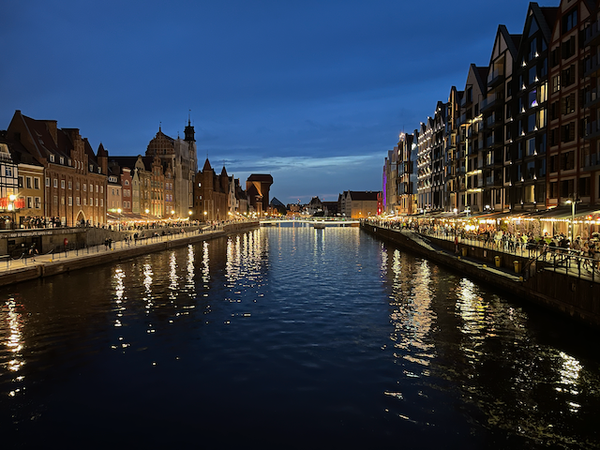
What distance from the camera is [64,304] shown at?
29516mm

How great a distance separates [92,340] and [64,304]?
9.53 meters

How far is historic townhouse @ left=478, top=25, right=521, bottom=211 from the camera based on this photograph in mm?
60625

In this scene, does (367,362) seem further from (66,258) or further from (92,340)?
(66,258)

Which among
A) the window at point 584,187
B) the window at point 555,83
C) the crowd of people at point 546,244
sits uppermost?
the window at point 555,83

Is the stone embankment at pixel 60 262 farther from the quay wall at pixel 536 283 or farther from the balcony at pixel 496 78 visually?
the balcony at pixel 496 78

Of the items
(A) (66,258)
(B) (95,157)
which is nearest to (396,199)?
(B) (95,157)

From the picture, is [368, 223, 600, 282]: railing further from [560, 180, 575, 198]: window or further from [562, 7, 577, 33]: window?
[562, 7, 577, 33]: window

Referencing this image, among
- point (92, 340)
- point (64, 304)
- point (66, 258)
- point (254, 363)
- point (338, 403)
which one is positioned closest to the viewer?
point (338, 403)

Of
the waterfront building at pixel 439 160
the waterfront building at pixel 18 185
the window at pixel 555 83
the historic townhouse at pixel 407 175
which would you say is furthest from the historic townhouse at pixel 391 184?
the waterfront building at pixel 18 185

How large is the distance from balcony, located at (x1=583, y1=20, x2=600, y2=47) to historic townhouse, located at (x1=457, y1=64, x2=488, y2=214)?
30332mm

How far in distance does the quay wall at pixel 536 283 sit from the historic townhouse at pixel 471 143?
88.5ft

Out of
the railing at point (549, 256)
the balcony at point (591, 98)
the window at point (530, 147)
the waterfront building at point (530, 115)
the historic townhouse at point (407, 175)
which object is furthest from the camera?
the historic townhouse at point (407, 175)

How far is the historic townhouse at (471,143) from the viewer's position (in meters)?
Answer: 72.5

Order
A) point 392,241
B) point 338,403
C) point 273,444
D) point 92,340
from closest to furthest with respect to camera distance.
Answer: point 273,444, point 338,403, point 92,340, point 392,241
